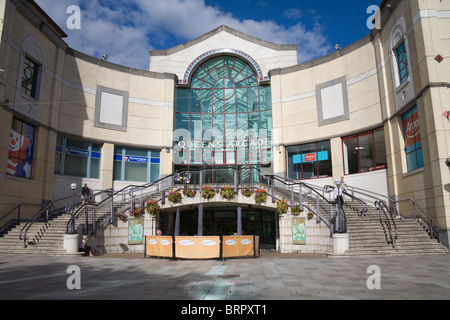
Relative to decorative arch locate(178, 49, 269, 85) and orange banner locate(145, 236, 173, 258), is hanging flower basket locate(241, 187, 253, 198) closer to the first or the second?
orange banner locate(145, 236, 173, 258)

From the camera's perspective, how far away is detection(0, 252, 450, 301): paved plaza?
23.7 feet

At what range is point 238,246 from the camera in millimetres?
14531

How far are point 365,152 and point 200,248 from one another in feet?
48.2

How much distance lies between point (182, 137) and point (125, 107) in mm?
4970

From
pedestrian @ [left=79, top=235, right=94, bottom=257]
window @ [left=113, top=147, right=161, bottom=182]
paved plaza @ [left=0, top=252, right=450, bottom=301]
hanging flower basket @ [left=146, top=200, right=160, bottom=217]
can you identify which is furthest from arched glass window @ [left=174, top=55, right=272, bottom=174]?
paved plaza @ [left=0, top=252, right=450, bottom=301]

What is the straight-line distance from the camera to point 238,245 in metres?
14.5

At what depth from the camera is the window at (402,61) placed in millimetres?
19219

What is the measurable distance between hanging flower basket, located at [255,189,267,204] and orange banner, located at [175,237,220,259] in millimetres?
6543

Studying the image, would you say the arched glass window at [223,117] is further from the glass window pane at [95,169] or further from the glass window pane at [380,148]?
the glass window pane at [380,148]

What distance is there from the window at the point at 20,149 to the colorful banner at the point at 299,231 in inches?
618

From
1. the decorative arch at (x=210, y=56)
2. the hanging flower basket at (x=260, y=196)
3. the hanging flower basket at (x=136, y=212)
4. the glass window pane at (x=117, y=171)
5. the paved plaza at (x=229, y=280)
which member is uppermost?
the decorative arch at (x=210, y=56)

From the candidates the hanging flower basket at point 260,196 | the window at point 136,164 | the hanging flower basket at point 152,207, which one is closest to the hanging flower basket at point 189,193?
the hanging flower basket at point 152,207

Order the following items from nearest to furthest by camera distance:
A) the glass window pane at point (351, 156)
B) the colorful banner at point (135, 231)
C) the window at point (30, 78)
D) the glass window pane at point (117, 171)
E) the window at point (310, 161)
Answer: the colorful banner at point (135, 231) → the window at point (30, 78) → the glass window pane at point (351, 156) → the window at point (310, 161) → the glass window pane at point (117, 171)
